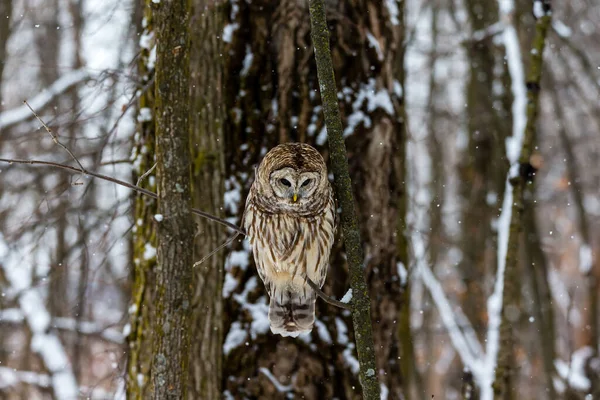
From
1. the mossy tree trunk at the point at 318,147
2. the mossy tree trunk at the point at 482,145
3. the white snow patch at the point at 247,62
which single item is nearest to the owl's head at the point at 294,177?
the mossy tree trunk at the point at 318,147

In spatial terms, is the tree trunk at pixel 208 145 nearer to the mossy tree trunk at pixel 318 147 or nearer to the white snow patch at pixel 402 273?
the mossy tree trunk at pixel 318 147

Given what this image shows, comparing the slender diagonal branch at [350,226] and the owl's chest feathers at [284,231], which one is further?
the owl's chest feathers at [284,231]

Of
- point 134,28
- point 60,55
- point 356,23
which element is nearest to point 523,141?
point 356,23

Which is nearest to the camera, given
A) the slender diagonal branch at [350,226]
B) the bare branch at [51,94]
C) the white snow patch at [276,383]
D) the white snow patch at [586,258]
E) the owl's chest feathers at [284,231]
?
the slender diagonal branch at [350,226]

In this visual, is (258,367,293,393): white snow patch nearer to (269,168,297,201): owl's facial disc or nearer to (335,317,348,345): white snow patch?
(335,317,348,345): white snow patch

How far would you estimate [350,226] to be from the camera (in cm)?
231

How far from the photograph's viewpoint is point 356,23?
3.74 meters

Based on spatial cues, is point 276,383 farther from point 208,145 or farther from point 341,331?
point 208,145

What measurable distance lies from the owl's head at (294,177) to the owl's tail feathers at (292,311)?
0.45 metres

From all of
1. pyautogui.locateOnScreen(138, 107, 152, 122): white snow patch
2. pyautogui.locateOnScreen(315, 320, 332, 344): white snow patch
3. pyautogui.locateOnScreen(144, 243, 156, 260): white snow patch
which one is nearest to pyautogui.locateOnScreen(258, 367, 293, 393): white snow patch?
pyautogui.locateOnScreen(315, 320, 332, 344): white snow patch

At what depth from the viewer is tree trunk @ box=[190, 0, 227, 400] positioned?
11.6 ft

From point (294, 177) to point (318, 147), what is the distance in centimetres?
75

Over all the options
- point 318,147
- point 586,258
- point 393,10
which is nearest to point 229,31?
point 318,147

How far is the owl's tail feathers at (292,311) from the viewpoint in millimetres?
3133
